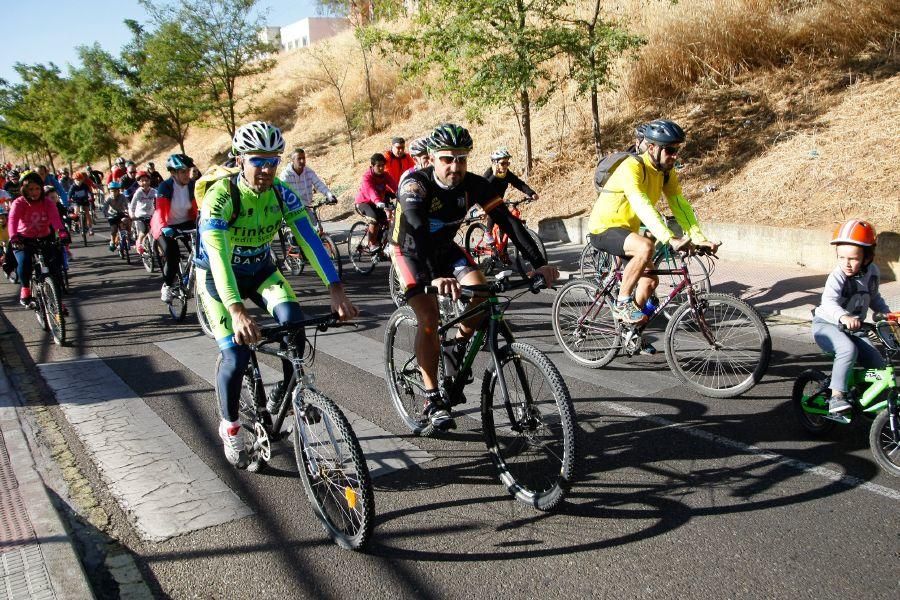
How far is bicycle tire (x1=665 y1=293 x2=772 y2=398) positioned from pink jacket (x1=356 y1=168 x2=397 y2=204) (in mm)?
6592

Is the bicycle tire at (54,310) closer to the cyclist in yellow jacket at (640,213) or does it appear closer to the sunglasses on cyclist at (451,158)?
the sunglasses on cyclist at (451,158)

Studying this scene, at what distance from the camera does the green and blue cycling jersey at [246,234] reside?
3.97 metres

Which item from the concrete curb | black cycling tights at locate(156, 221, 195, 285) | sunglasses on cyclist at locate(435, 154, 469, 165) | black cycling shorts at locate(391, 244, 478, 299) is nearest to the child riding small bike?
black cycling shorts at locate(391, 244, 478, 299)

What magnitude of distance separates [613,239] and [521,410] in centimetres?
286

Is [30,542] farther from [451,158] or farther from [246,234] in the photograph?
[451,158]

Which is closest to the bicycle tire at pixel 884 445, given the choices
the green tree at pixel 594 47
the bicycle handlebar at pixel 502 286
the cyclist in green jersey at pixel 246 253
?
the bicycle handlebar at pixel 502 286

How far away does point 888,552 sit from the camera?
340 cm

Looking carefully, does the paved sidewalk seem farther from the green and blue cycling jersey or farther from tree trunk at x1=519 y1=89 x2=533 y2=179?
tree trunk at x1=519 y1=89 x2=533 y2=179

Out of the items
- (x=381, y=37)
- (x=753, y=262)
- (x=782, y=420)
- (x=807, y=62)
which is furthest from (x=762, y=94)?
(x=782, y=420)

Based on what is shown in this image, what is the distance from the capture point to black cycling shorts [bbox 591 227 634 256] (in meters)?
6.36

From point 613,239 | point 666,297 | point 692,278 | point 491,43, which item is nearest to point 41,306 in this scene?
point 613,239

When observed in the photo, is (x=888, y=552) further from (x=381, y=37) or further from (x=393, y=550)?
(x=381, y=37)

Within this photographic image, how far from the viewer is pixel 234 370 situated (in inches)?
164

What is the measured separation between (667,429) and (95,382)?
5.39 meters
